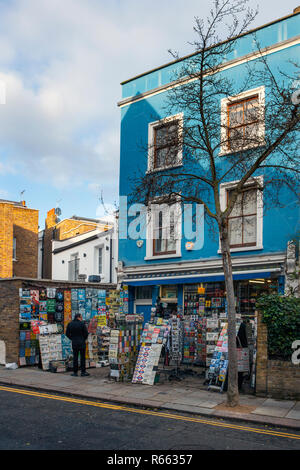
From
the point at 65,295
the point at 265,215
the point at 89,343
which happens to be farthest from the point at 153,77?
the point at 89,343

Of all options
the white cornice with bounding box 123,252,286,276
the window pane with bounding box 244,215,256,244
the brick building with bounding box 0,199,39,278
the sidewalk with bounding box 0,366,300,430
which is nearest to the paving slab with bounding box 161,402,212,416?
the sidewalk with bounding box 0,366,300,430

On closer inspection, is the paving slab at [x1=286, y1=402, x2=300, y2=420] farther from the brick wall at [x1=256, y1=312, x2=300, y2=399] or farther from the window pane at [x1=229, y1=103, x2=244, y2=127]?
the window pane at [x1=229, y1=103, x2=244, y2=127]

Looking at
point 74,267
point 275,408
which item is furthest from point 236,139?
point 74,267

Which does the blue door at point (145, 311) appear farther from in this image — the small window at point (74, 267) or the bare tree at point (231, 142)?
the small window at point (74, 267)

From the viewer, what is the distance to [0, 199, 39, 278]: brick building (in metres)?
29.5

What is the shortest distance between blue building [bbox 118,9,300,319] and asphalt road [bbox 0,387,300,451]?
23.5 ft

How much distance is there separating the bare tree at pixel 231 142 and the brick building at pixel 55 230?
1924 cm

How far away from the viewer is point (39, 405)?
9.64 m

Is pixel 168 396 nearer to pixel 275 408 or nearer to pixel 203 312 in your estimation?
pixel 275 408

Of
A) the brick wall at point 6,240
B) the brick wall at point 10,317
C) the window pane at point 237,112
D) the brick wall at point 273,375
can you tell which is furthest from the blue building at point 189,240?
the brick wall at point 6,240

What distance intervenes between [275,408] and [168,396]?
8.29 ft
